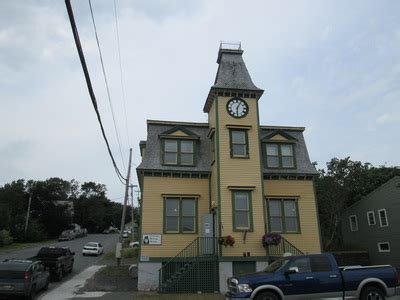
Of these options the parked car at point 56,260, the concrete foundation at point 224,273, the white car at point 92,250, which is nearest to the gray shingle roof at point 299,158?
the concrete foundation at point 224,273

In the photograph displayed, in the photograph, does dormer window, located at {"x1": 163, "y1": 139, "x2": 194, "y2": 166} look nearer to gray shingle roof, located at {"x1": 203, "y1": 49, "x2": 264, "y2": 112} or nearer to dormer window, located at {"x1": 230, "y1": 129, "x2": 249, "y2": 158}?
dormer window, located at {"x1": 230, "y1": 129, "x2": 249, "y2": 158}

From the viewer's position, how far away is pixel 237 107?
2353 cm

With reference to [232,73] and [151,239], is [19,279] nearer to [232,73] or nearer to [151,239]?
[151,239]

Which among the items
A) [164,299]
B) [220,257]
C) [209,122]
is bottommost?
[164,299]

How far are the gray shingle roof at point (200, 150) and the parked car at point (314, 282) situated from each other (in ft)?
34.9

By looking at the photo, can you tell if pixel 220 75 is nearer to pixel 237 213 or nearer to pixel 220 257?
pixel 237 213

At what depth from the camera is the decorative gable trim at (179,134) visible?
24031mm

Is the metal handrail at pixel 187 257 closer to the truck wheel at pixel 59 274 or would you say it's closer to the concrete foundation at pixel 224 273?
the concrete foundation at pixel 224 273

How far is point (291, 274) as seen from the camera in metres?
13.0

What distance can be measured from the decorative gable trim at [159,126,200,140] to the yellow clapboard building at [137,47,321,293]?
0.06 meters

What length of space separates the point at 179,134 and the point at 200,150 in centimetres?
157

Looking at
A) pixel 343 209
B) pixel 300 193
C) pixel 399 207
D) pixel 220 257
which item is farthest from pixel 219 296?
pixel 343 209

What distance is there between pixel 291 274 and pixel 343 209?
1149 inches

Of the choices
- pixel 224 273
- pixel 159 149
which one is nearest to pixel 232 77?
pixel 159 149
